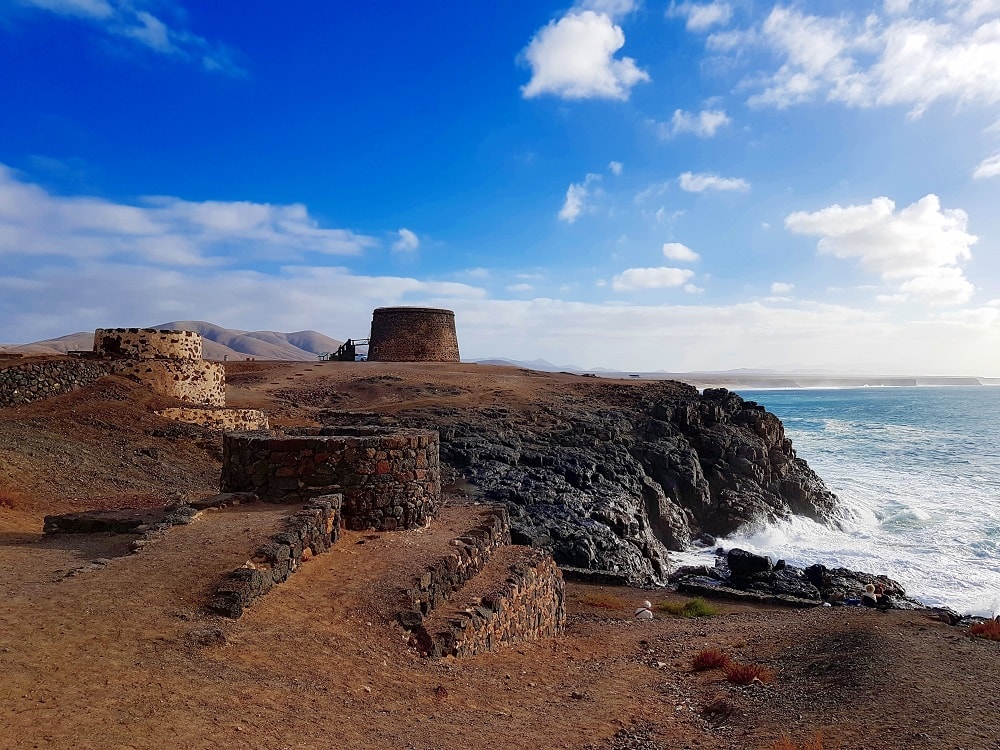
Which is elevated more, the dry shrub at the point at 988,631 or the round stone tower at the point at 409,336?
the round stone tower at the point at 409,336

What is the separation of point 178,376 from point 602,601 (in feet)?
44.2

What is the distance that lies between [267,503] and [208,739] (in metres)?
5.44

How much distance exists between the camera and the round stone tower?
1699 inches

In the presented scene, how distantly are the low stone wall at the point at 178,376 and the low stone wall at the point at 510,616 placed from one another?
503 inches

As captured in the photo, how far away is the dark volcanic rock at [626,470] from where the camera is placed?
17.8 m

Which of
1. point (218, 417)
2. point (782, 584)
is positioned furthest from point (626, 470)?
point (218, 417)

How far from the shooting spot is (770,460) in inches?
1130

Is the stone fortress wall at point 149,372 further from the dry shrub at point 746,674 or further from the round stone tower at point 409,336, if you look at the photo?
the round stone tower at point 409,336

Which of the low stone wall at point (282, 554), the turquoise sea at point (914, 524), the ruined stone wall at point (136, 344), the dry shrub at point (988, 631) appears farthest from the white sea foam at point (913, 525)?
the ruined stone wall at point (136, 344)

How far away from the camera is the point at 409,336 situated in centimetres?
4328

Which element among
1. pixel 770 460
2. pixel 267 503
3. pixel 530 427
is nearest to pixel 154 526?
pixel 267 503

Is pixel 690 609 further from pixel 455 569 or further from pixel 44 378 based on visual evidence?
pixel 44 378

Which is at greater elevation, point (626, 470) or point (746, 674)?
point (746, 674)

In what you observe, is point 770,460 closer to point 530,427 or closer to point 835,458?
point 530,427
